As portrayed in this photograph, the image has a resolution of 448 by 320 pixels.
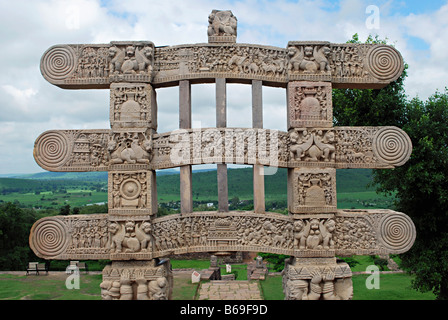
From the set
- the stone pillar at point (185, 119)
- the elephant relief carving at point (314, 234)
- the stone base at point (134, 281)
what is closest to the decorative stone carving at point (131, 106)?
the stone pillar at point (185, 119)

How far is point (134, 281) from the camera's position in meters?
5.62

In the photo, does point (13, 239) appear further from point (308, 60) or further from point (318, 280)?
point (308, 60)

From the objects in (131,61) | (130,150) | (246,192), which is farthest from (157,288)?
(246,192)

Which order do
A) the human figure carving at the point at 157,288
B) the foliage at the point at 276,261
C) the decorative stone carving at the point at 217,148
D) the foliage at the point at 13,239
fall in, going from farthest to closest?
the foliage at the point at 13,239 < the foliage at the point at 276,261 < the decorative stone carving at the point at 217,148 < the human figure carving at the point at 157,288

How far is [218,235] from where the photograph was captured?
575 cm

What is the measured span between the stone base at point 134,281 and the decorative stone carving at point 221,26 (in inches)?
155

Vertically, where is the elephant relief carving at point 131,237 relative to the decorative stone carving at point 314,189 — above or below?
below

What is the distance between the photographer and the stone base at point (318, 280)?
18.3ft

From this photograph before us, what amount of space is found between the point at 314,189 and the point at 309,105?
55.9 inches

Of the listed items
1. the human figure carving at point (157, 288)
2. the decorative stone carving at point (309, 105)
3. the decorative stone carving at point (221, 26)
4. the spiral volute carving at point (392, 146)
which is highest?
the decorative stone carving at point (221, 26)

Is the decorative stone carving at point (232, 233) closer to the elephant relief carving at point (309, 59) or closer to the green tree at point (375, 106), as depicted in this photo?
the elephant relief carving at point (309, 59)

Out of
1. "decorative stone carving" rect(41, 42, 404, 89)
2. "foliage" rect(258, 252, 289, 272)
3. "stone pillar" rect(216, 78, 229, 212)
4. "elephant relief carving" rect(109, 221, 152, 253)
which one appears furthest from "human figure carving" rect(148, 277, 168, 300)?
"foliage" rect(258, 252, 289, 272)

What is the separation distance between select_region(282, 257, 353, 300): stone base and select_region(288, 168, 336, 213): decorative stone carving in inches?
34.6

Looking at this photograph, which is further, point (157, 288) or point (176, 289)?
point (176, 289)
